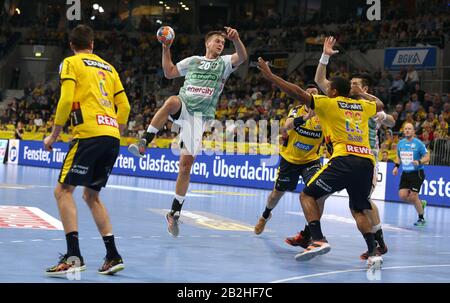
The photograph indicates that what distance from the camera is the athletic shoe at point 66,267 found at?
7.34 m

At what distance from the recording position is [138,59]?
136 ft

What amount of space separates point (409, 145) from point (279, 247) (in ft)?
21.7

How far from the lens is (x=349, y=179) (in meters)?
8.67

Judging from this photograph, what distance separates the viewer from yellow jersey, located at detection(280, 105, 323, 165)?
37.4 feet

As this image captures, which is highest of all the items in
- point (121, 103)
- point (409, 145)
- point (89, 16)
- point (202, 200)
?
point (89, 16)

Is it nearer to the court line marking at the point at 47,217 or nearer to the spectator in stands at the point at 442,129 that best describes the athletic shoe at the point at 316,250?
the court line marking at the point at 47,217

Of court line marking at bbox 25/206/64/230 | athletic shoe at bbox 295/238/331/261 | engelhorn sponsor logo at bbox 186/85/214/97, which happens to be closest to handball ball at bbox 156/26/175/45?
engelhorn sponsor logo at bbox 186/85/214/97

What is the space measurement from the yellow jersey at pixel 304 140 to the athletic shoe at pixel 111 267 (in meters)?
4.48

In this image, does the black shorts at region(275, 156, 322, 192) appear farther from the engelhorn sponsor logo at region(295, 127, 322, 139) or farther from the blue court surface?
the blue court surface

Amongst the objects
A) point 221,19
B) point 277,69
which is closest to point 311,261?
point 277,69

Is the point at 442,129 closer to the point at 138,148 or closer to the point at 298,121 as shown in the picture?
the point at 298,121

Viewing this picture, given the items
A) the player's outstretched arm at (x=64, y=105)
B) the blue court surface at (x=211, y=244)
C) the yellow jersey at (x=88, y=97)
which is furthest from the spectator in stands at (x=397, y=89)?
the player's outstretched arm at (x=64, y=105)

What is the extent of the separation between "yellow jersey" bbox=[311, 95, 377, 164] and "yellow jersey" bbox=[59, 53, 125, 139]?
7.84 ft

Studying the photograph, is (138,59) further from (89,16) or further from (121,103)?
(121,103)
